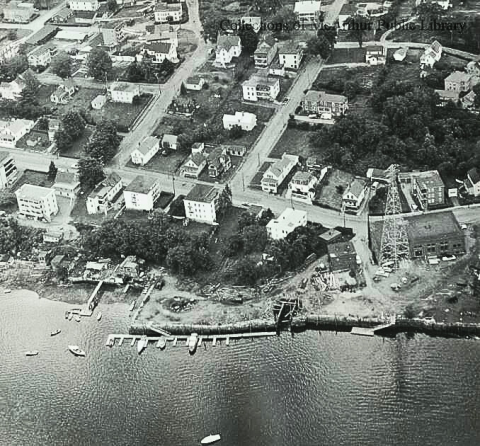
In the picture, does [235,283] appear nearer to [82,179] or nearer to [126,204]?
[126,204]

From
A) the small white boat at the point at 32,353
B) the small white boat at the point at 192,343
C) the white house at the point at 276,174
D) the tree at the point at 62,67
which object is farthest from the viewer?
the tree at the point at 62,67

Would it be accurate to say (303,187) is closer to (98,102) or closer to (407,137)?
(407,137)

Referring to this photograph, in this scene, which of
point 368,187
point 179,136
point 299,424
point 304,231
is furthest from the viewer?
point 179,136

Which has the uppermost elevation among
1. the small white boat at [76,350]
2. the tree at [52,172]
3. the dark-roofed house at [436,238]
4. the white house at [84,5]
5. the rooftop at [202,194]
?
the dark-roofed house at [436,238]

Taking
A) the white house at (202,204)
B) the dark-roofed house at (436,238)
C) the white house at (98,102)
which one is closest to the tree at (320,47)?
the white house at (98,102)

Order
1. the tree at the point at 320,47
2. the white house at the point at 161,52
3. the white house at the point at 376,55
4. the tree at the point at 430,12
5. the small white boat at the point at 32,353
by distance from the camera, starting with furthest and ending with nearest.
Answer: the tree at the point at 430,12 < the white house at the point at 161,52 < the tree at the point at 320,47 < the white house at the point at 376,55 < the small white boat at the point at 32,353

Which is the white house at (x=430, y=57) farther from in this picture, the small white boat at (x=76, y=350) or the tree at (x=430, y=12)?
the small white boat at (x=76, y=350)

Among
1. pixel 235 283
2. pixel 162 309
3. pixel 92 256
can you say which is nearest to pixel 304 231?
pixel 235 283

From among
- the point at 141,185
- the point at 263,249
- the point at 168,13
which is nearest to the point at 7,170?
the point at 141,185
